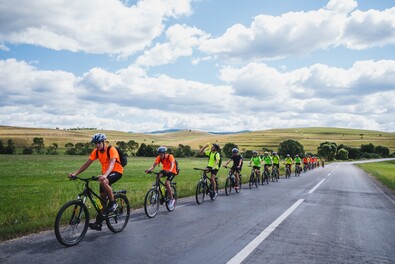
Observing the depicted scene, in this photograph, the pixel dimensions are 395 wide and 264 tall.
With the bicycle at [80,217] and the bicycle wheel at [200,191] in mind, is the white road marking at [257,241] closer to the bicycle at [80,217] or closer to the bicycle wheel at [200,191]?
the bicycle at [80,217]

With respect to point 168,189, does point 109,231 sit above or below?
below

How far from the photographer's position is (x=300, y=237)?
274 inches

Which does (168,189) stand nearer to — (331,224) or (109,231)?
(109,231)

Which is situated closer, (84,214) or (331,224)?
(84,214)

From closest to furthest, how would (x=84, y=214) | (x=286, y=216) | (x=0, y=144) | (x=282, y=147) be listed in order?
1. (x=84, y=214)
2. (x=286, y=216)
3. (x=0, y=144)
4. (x=282, y=147)

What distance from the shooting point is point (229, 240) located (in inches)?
255

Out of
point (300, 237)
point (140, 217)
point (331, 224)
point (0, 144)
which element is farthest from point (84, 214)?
point (0, 144)

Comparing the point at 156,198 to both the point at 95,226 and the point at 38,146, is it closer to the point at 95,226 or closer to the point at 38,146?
the point at 95,226

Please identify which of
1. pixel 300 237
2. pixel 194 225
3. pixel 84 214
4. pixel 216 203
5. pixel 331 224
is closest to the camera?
pixel 84 214

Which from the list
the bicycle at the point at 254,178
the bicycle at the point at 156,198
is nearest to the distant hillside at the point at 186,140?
the bicycle at the point at 254,178

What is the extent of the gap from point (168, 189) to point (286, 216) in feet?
11.3

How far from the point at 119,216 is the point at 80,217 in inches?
41.9

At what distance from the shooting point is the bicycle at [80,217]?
5.94m

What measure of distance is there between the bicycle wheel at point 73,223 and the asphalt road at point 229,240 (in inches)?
7.9
